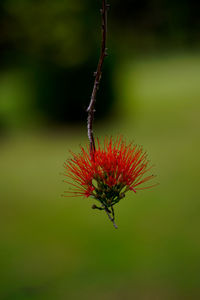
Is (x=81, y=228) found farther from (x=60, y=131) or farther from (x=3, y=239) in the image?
(x=60, y=131)

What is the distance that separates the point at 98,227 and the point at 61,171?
185 cm

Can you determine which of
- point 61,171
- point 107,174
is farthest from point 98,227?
point 107,174

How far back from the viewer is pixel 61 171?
8.91 metres

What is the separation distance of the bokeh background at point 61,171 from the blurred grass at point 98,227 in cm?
1

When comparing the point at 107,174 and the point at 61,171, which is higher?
the point at 61,171

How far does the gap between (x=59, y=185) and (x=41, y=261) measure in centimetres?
234

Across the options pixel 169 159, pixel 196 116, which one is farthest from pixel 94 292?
pixel 196 116

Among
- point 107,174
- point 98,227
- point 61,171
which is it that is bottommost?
point 107,174

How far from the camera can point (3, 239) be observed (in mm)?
7020

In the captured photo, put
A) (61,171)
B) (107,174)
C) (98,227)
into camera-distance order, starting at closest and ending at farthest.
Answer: (107,174) → (98,227) → (61,171)

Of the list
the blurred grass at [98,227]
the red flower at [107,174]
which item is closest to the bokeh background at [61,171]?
the blurred grass at [98,227]

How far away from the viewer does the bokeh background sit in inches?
240

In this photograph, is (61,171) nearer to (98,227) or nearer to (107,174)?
(98,227)

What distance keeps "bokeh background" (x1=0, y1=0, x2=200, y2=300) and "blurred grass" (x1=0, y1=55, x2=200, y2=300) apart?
0.05 ft
